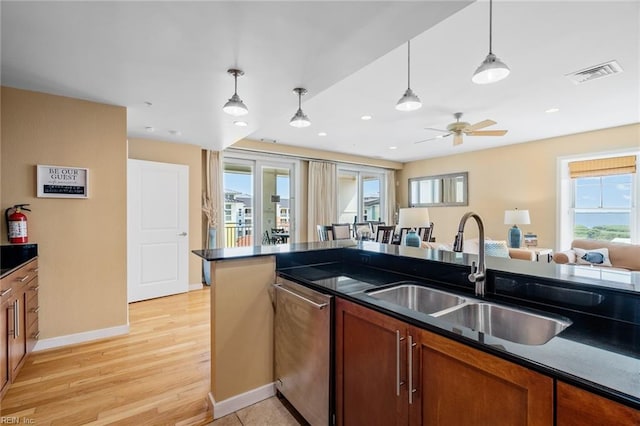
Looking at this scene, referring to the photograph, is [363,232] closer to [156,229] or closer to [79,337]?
[156,229]

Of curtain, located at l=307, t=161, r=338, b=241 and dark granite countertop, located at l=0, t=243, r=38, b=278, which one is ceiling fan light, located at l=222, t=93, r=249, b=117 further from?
curtain, located at l=307, t=161, r=338, b=241

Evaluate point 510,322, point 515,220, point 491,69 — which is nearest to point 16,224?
point 510,322

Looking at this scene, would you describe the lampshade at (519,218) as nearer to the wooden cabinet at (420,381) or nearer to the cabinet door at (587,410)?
the wooden cabinet at (420,381)

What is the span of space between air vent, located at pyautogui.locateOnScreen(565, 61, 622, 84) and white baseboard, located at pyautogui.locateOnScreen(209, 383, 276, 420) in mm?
3985

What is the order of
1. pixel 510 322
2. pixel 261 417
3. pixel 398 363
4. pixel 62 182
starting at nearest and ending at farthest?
pixel 398 363, pixel 510 322, pixel 261 417, pixel 62 182

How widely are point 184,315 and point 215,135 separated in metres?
2.51

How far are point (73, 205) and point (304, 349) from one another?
2.79 meters

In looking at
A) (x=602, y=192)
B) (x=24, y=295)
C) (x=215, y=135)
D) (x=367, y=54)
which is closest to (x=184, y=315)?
(x=24, y=295)

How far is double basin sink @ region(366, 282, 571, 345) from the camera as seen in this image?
1202 millimetres

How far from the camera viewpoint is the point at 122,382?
2.25 metres

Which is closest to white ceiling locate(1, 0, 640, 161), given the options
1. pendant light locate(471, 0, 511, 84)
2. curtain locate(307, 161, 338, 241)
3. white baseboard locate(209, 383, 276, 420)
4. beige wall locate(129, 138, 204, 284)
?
pendant light locate(471, 0, 511, 84)

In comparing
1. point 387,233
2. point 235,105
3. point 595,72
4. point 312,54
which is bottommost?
point 387,233

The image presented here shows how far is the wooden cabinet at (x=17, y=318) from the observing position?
193 cm

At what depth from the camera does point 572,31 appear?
2207 millimetres
